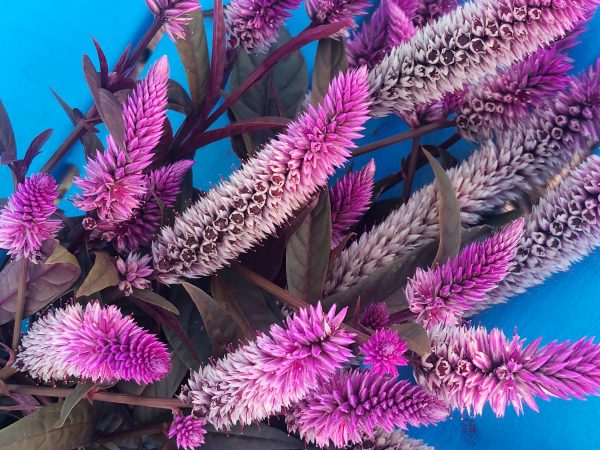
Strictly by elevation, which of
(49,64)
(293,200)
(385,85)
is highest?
(49,64)

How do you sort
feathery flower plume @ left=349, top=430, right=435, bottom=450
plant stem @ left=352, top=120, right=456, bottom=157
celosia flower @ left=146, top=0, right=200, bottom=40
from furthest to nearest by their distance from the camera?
plant stem @ left=352, top=120, right=456, bottom=157 → feathery flower plume @ left=349, top=430, right=435, bottom=450 → celosia flower @ left=146, top=0, right=200, bottom=40

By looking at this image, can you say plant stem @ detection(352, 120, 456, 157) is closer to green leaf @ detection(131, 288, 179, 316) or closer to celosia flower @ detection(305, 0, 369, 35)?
celosia flower @ detection(305, 0, 369, 35)

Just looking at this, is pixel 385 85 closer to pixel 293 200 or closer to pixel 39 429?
pixel 293 200

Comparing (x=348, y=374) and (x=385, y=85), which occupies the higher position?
(x=385, y=85)

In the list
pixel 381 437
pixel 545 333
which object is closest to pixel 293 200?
pixel 381 437

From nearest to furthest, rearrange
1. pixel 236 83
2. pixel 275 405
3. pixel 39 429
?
pixel 275 405
pixel 39 429
pixel 236 83

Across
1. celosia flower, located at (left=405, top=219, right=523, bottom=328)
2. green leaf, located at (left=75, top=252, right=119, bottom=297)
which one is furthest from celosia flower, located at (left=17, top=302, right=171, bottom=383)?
celosia flower, located at (left=405, top=219, right=523, bottom=328)

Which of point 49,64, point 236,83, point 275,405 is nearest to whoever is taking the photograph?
point 275,405
